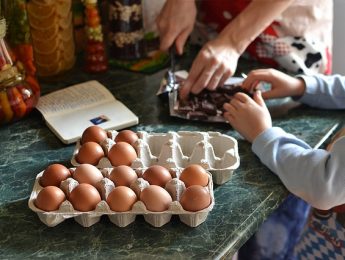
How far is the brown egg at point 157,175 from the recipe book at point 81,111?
0.29m

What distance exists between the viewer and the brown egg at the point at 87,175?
975 mm

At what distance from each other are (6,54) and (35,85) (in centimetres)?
13

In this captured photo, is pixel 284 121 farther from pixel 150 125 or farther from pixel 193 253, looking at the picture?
pixel 193 253

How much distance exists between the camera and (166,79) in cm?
146

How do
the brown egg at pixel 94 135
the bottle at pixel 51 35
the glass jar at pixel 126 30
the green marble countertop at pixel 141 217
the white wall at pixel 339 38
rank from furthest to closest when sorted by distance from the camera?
the white wall at pixel 339 38 < the glass jar at pixel 126 30 < the bottle at pixel 51 35 < the brown egg at pixel 94 135 < the green marble countertop at pixel 141 217

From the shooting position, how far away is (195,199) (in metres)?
0.92

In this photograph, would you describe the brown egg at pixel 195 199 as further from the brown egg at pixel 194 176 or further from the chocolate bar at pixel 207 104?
the chocolate bar at pixel 207 104

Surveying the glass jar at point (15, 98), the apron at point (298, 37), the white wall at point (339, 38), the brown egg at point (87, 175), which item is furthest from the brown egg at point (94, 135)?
the white wall at point (339, 38)

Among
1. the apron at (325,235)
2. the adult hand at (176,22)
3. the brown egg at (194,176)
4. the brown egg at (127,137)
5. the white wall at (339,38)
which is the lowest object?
the apron at (325,235)

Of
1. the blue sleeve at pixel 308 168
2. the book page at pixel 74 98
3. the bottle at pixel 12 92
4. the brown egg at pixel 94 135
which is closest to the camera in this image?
the blue sleeve at pixel 308 168

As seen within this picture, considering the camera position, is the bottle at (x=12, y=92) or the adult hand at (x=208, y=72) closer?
the bottle at (x=12, y=92)

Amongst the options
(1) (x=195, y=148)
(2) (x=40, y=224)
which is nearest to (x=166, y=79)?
(1) (x=195, y=148)

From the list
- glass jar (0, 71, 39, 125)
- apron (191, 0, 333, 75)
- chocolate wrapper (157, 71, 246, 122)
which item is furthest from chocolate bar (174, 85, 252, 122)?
glass jar (0, 71, 39, 125)

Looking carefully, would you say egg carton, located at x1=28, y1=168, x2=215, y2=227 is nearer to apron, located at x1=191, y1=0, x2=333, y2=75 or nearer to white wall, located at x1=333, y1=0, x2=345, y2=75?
apron, located at x1=191, y1=0, x2=333, y2=75
